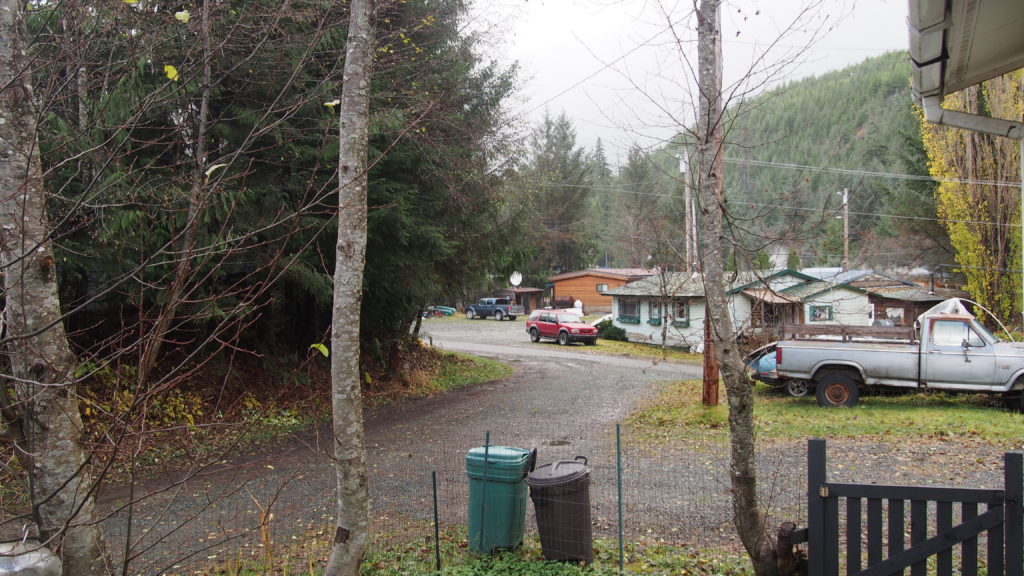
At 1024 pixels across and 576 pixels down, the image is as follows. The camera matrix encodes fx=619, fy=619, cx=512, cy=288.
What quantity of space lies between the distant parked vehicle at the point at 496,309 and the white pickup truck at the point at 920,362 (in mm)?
32165

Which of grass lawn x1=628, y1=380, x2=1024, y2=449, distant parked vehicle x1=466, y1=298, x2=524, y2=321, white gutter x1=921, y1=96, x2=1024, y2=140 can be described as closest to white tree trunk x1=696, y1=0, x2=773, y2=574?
white gutter x1=921, y1=96, x2=1024, y2=140

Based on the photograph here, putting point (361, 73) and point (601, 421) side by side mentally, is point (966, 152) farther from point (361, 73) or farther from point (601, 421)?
point (361, 73)

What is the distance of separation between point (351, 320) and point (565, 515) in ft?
8.04

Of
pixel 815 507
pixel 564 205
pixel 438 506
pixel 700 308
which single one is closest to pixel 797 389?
pixel 438 506

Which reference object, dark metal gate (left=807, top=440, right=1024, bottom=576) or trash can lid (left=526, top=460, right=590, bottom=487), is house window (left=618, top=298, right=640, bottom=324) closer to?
trash can lid (left=526, top=460, right=590, bottom=487)

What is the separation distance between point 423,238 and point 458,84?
13.2ft

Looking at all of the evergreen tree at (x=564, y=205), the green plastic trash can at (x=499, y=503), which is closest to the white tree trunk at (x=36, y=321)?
the green plastic trash can at (x=499, y=503)

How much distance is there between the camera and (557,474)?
540 cm

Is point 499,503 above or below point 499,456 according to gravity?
below

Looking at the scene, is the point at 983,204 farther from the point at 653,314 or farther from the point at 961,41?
the point at 961,41

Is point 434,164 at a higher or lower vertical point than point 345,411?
higher

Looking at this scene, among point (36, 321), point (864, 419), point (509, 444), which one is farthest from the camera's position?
point (864, 419)

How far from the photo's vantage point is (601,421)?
12.6m

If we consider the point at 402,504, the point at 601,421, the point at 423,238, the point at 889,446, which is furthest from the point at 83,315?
the point at 889,446
